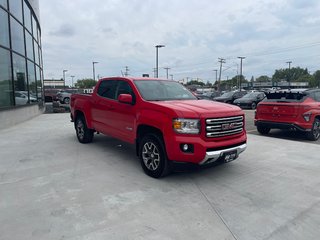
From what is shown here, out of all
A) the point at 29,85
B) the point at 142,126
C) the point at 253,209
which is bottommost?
the point at 253,209

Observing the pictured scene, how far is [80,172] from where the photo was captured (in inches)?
205

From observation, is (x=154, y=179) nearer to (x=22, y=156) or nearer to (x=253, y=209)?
(x=253, y=209)

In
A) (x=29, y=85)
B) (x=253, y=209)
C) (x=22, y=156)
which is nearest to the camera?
(x=253, y=209)

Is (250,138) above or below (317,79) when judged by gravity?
below

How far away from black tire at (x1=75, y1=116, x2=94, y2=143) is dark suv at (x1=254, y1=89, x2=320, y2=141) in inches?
228

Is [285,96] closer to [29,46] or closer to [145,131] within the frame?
[145,131]

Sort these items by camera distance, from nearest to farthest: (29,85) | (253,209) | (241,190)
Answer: (253,209) → (241,190) → (29,85)

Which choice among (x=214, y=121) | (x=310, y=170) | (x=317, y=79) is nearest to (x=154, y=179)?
(x=214, y=121)

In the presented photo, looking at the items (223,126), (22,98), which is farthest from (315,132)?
(22,98)

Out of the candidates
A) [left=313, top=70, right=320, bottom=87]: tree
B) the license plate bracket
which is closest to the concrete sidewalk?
the license plate bracket

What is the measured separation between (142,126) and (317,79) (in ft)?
425

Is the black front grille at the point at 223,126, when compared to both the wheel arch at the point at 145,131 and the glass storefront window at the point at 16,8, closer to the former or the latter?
the wheel arch at the point at 145,131

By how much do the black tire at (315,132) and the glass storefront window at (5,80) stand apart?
11.5 m

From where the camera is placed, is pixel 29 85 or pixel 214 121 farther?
pixel 29 85
